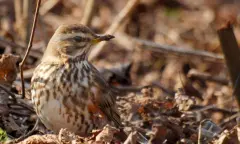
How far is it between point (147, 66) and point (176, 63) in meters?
0.53

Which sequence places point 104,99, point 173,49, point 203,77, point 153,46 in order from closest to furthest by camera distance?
1. point 104,99
2. point 203,77
3. point 173,49
4. point 153,46

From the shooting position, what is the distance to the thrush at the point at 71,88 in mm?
6734

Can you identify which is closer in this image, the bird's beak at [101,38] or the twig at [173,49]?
the bird's beak at [101,38]

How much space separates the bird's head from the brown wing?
0.22m

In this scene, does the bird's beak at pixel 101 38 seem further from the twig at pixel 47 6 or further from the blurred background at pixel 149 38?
the twig at pixel 47 6

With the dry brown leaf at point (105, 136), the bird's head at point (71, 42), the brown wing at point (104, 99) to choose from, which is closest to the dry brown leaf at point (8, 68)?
the bird's head at point (71, 42)

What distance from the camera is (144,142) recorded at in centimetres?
723

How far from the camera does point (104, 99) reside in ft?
23.4

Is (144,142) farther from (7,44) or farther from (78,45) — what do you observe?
(7,44)

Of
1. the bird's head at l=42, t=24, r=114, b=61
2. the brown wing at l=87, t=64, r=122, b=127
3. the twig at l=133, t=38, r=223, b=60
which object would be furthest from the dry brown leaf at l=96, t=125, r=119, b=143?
the twig at l=133, t=38, r=223, b=60

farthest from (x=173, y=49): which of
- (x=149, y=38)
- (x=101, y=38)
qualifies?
(x=101, y=38)

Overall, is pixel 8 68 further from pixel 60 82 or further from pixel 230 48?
pixel 230 48

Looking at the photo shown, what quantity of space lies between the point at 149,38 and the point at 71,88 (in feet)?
22.4

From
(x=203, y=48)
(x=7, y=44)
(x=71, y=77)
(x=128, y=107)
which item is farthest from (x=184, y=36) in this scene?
(x=71, y=77)
